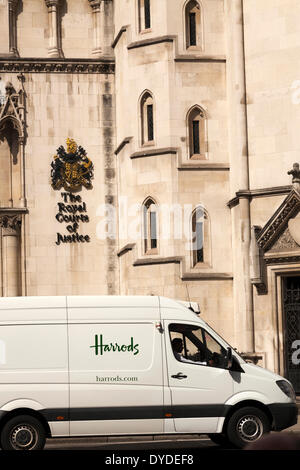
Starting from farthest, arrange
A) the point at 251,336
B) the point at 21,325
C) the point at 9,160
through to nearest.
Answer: the point at 9,160, the point at 251,336, the point at 21,325

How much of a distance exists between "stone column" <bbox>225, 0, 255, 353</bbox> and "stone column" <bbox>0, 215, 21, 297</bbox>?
22.3ft

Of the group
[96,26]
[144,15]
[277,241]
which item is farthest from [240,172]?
[96,26]

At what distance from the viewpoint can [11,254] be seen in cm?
2958

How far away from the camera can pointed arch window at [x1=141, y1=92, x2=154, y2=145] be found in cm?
2770

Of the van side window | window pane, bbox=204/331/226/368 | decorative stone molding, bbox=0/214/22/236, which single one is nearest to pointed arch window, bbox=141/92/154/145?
decorative stone molding, bbox=0/214/22/236

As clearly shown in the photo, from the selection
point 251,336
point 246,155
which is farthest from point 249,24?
point 251,336

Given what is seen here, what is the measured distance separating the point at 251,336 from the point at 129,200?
5.45 meters

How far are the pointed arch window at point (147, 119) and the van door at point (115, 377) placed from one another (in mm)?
13761

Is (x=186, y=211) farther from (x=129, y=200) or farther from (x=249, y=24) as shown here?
(x=249, y=24)

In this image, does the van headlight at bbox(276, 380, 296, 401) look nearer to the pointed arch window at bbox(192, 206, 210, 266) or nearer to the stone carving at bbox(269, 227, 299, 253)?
the stone carving at bbox(269, 227, 299, 253)

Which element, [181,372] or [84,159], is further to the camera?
[84,159]

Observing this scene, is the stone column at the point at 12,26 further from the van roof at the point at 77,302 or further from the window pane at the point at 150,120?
the van roof at the point at 77,302

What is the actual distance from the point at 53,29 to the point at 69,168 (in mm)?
4327
